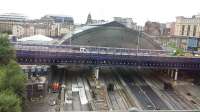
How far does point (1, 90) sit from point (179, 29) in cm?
8552

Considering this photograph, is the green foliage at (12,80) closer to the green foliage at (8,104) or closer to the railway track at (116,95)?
the green foliage at (8,104)

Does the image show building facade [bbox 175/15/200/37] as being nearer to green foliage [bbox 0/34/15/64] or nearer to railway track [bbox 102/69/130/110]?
railway track [bbox 102/69/130/110]

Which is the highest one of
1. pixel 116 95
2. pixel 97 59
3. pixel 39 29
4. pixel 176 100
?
pixel 39 29

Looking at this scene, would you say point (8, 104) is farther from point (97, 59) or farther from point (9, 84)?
point (97, 59)

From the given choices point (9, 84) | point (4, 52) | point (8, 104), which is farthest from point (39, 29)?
point (8, 104)

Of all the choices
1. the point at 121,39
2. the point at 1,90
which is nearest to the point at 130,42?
the point at 121,39

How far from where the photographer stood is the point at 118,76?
45.2 m

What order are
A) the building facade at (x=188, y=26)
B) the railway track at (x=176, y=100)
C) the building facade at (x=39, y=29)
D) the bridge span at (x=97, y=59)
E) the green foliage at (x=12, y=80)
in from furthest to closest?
1. the building facade at (x=39, y=29)
2. the building facade at (x=188, y=26)
3. the bridge span at (x=97, y=59)
4. the railway track at (x=176, y=100)
5. the green foliage at (x=12, y=80)

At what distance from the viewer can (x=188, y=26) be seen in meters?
91.9

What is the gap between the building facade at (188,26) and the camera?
88125mm

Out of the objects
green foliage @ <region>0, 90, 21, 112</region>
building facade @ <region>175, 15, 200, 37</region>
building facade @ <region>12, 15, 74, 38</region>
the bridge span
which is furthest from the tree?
building facade @ <region>175, 15, 200, 37</region>

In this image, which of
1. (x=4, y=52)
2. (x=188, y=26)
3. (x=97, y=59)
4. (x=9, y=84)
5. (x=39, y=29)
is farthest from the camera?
(x=39, y=29)

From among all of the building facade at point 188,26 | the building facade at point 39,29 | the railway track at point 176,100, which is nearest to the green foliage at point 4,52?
the railway track at point 176,100

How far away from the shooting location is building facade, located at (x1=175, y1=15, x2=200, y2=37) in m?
88.1
